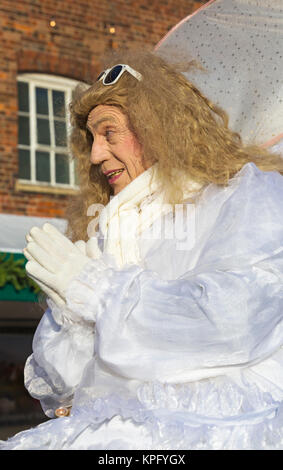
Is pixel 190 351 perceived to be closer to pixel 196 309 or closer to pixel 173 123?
pixel 196 309

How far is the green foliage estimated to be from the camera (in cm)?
829

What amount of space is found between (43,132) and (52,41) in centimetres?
111

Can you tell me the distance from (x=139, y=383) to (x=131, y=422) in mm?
114

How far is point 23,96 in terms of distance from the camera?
9484mm

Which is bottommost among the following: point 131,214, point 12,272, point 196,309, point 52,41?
point 196,309

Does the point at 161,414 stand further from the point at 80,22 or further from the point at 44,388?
the point at 80,22

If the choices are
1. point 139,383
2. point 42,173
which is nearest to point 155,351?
point 139,383

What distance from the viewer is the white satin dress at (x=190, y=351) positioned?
2.23 metres

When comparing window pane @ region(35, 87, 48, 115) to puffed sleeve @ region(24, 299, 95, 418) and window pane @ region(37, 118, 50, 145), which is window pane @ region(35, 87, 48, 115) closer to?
window pane @ region(37, 118, 50, 145)

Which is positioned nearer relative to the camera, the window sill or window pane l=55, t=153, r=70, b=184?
the window sill

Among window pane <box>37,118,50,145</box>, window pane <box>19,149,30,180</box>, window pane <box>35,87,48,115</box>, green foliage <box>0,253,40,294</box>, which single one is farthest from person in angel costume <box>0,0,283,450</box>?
window pane <box>35,87,48,115</box>

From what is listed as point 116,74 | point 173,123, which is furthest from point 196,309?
point 116,74

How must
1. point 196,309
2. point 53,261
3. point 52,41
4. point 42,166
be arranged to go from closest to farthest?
point 196,309, point 53,261, point 42,166, point 52,41

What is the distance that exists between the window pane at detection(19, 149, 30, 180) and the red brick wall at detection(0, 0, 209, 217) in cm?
15
